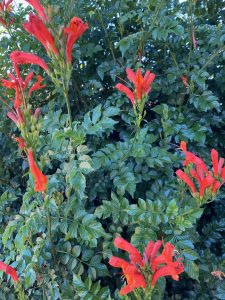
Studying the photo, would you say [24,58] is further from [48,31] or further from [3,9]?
[3,9]

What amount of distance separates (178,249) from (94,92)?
1145 mm

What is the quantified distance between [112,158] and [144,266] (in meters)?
0.72

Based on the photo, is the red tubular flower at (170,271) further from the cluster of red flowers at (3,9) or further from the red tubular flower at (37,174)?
the cluster of red flowers at (3,9)

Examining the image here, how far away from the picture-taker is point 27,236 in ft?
6.66

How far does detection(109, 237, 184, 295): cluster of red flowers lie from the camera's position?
4.77 feet

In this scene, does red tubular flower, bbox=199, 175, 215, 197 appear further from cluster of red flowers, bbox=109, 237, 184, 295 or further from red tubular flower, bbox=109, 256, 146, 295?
red tubular flower, bbox=109, 256, 146, 295

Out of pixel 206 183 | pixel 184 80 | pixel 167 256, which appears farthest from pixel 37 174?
pixel 184 80

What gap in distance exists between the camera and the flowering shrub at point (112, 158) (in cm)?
175

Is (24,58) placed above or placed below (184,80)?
above

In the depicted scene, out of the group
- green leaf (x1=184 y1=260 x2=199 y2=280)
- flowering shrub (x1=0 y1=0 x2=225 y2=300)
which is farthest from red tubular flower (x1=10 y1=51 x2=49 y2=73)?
green leaf (x1=184 y1=260 x2=199 y2=280)

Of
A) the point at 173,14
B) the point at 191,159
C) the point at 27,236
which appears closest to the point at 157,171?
the point at 191,159

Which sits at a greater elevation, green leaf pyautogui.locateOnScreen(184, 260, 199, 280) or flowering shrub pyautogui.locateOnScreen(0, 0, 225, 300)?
flowering shrub pyautogui.locateOnScreen(0, 0, 225, 300)

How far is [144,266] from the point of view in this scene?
1.53 m

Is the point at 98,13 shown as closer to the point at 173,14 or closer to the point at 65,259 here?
the point at 173,14
